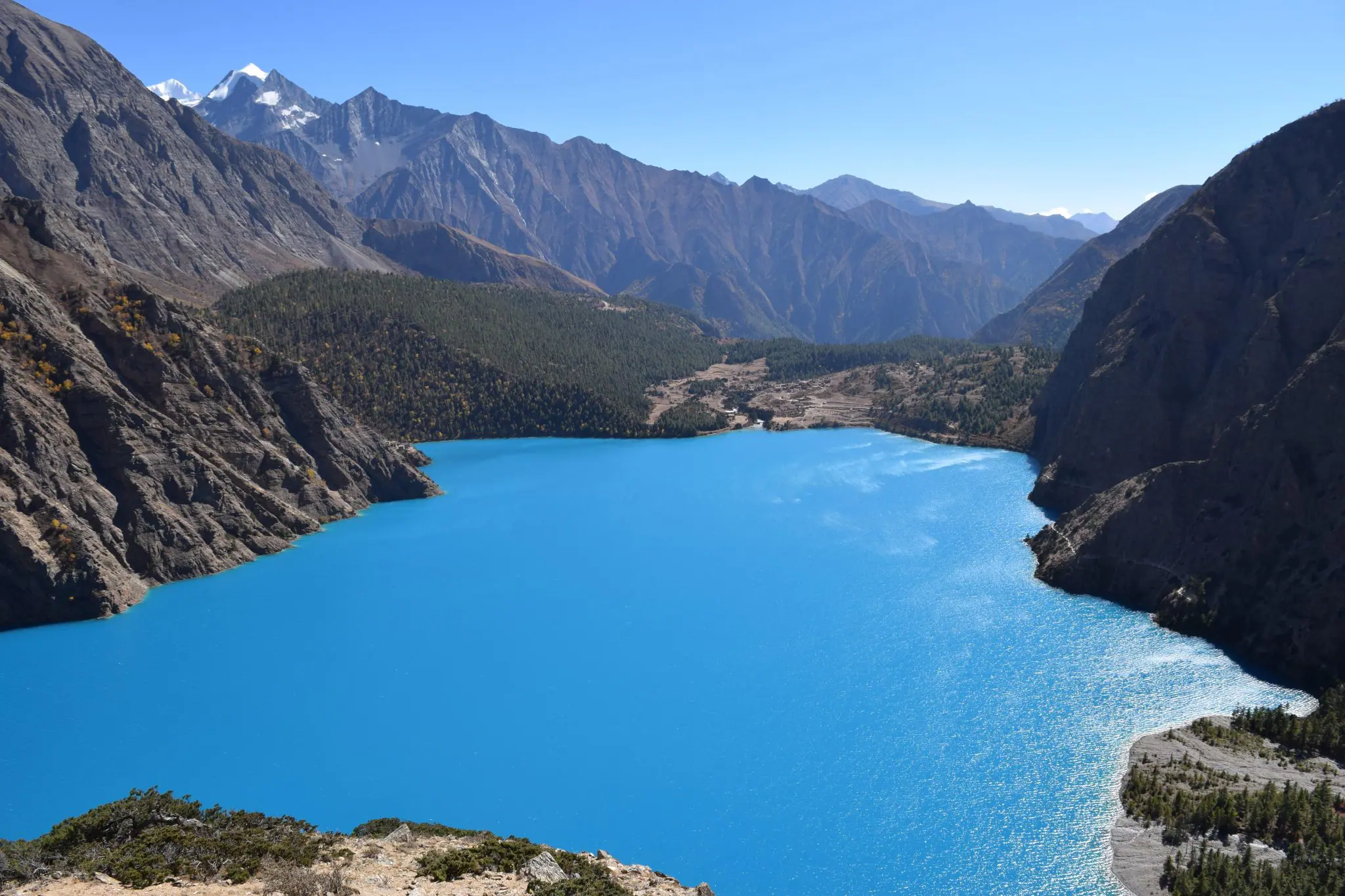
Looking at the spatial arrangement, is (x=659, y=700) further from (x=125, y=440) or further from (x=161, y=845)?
(x=125, y=440)

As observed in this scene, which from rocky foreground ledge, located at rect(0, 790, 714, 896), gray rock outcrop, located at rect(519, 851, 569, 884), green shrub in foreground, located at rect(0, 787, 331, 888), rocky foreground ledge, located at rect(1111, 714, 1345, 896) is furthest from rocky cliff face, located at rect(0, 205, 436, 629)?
rocky foreground ledge, located at rect(1111, 714, 1345, 896)

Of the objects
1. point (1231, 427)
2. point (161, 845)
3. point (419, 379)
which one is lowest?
point (161, 845)

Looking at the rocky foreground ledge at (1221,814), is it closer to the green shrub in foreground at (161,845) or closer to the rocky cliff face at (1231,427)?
the rocky cliff face at (1231,427)

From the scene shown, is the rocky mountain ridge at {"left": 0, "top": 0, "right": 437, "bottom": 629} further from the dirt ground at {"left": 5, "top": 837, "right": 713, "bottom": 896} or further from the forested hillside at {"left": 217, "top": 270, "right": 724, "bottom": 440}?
the forested hillside at {"left": 217, "top": 270, "right": 724, "bottom": 440}

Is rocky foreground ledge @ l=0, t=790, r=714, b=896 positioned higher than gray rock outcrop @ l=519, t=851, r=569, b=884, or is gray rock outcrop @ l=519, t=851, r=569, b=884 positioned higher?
rocky foreground ledge @ l=0, t=790, r=714, b=896

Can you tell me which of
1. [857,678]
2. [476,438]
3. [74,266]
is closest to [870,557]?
[857,678]

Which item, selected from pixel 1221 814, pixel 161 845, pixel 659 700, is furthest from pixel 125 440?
pixel 1221 814

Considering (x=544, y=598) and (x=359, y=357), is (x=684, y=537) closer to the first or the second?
(x=544, y=598)

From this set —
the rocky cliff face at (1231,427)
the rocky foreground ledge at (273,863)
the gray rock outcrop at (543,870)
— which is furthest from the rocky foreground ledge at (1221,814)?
the gray rock outcrop at (543,870)
